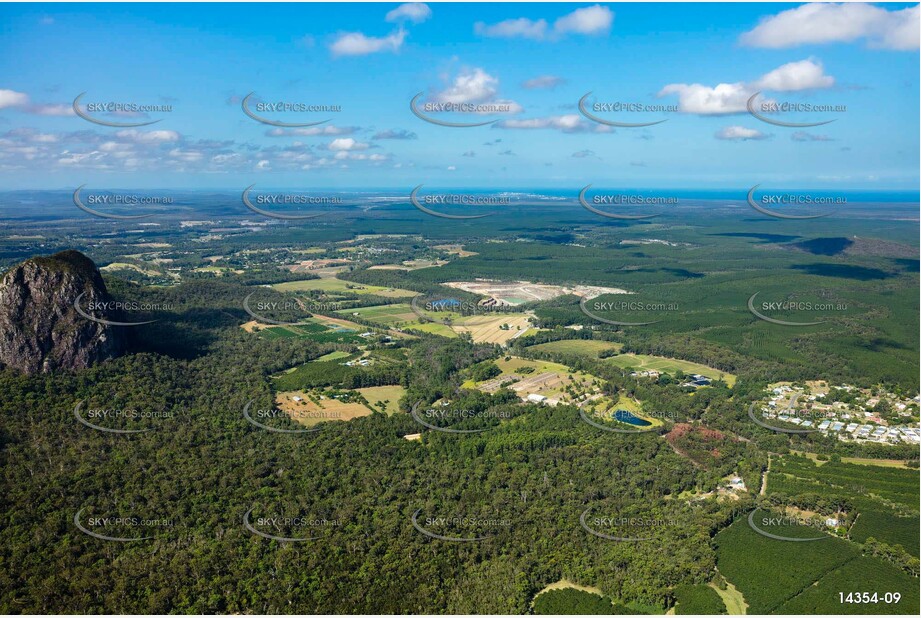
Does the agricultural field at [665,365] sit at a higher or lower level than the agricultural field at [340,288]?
lower

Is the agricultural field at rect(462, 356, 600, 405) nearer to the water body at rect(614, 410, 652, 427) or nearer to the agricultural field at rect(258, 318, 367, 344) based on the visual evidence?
the water body at rect(614, 410, 652, 427)

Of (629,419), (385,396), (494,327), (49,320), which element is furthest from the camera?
(494,327)

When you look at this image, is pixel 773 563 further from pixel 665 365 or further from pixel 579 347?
pixel 579 347

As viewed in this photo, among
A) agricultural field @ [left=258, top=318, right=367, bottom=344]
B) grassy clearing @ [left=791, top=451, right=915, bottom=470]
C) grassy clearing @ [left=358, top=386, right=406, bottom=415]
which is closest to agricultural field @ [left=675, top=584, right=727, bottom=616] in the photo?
grassy clearing @ [left=791, top=451, right=915, bottom=470]

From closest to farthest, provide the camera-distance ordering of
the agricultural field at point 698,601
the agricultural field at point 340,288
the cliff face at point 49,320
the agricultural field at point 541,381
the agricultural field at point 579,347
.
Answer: the agricultural field at point 698,601
the cliff face at point 49,320
the agricultural field at point 541,381
the agricultural field at point 579,347
the agricultural field at point 340,288

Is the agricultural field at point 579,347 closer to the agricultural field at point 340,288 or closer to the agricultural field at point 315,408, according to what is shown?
the agricultural field at point 315,408

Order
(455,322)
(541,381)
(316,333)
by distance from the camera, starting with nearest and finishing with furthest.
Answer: (541,381) < (316,333) < (455,322)

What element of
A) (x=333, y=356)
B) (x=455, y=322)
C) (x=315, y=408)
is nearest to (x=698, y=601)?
(x=315, y=408)

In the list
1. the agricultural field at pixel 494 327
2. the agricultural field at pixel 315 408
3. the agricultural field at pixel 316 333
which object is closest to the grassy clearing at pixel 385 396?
the agricultural field at pixel 315 408
